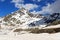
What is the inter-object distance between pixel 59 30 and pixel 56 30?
2.50 feet

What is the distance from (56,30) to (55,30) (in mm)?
208

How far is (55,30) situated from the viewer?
3253cm

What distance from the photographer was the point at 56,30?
32562mm

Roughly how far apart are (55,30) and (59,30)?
891 millimetres

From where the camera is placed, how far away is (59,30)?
32.0 metres
